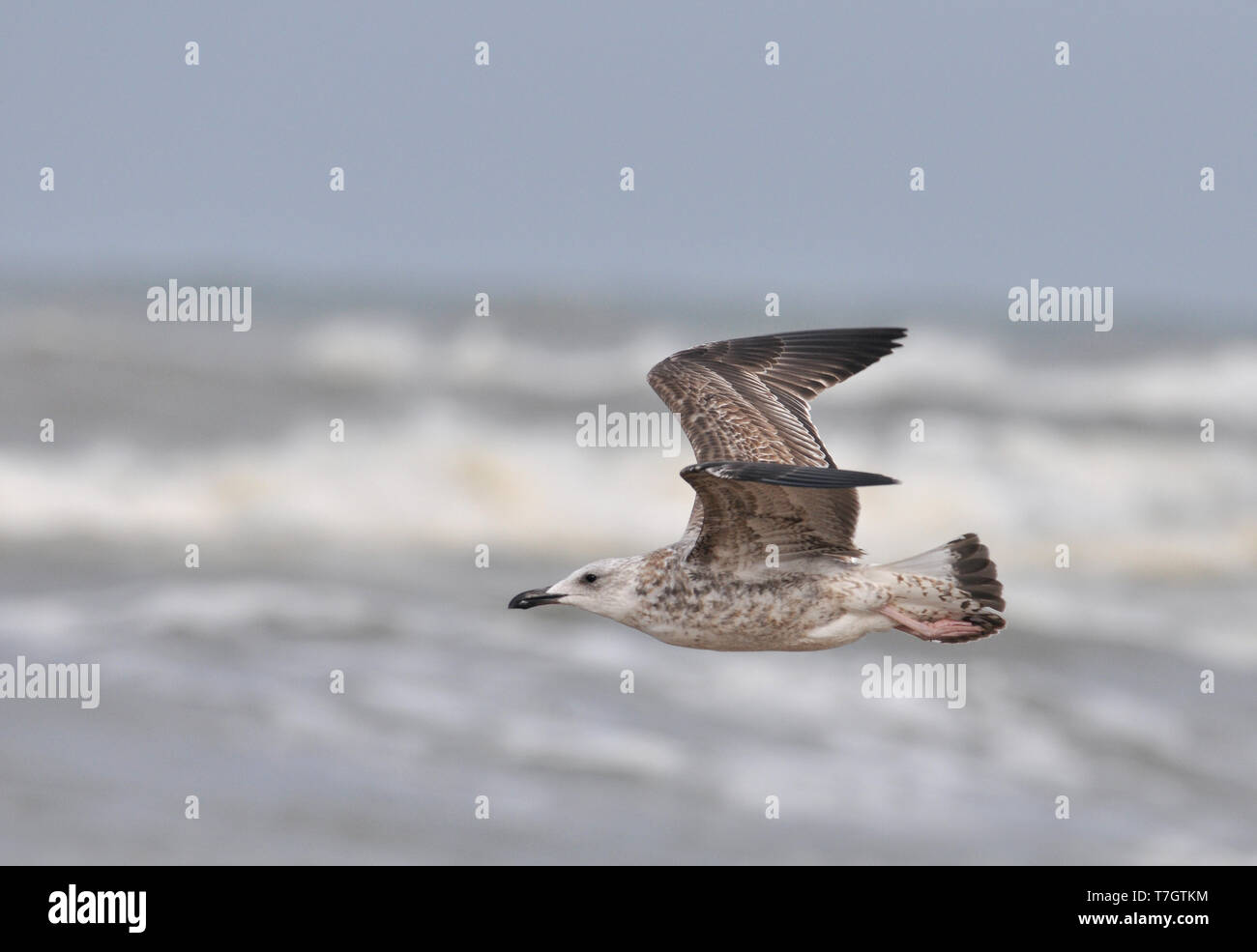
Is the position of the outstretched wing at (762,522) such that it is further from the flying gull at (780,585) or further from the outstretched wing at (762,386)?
the outstretched wing at (762,386)

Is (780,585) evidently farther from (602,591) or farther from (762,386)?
(762,386)

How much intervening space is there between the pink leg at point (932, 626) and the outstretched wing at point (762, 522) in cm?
37

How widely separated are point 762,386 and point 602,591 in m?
2.59

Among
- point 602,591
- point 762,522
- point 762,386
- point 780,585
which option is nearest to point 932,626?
point 780,585

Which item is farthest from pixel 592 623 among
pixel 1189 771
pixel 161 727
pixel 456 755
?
pixel 1189 771

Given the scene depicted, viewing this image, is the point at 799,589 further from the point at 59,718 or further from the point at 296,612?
the point at 296,612

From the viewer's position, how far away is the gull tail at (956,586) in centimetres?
852

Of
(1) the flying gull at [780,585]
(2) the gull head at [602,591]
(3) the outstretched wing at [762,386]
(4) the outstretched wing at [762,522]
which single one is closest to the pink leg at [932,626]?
(1) the flying gull at [780,585]

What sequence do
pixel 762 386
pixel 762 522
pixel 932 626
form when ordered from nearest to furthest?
pixel 762 522 < pixel 932 626 < pixel 762 386

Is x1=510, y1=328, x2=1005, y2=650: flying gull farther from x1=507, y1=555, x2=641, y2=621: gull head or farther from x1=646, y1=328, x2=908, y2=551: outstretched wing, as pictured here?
x1=646, y1=328, x2=908, y2=551: outstretched wing

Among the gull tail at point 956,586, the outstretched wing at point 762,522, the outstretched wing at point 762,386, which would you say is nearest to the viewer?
the outstretched wing at point 762,522

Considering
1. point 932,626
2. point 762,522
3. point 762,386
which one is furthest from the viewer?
point 762,386

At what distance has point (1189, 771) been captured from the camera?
26.8 meters

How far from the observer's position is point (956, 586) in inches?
338
